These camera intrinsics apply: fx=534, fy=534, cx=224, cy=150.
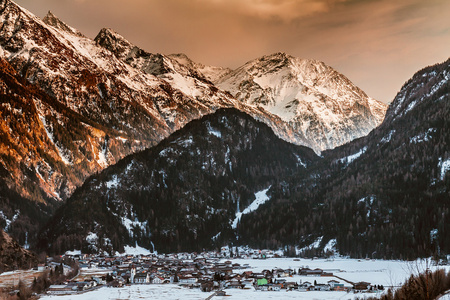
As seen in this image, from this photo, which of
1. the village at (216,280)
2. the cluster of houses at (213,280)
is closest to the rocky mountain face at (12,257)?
the village at (216,280)

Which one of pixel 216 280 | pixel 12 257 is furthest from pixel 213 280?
pixel 12 257

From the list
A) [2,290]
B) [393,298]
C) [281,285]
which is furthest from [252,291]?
[393,298]

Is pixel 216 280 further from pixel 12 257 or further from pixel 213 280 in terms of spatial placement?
pixel 12 257

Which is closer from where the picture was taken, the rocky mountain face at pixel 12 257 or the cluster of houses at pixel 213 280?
the cluster of houses at pixel 213 280

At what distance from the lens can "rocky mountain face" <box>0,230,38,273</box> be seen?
168 m

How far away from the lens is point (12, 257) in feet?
570

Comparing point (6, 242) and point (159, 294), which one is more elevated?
point (6, 242)

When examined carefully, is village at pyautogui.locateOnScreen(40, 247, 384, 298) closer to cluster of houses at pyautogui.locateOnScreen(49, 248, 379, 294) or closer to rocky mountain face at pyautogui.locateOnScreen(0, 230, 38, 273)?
cluster of houses at pyautogui.locateOnScreen(49, 248, 379, 294)

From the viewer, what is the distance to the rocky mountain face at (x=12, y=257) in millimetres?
168312

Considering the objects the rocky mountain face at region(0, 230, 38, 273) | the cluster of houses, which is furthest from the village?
the rocky mountain face at region(0, 230, 38, 273)

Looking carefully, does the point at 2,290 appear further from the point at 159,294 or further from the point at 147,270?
the point at 147,270

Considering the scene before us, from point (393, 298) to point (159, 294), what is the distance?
86184mm

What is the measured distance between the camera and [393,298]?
38.6m

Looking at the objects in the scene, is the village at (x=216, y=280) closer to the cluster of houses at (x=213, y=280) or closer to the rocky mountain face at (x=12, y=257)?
the cluster of houses at (x=213, y=280)
